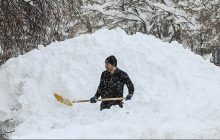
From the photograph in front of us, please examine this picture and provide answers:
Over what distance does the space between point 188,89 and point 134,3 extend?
34.9 feet

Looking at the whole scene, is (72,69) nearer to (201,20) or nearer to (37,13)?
(37,13)

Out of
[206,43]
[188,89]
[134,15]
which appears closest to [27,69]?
[188,89]

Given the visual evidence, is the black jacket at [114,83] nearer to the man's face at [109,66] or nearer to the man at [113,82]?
the man at [113,82]

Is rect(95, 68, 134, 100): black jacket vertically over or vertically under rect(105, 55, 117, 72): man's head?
under

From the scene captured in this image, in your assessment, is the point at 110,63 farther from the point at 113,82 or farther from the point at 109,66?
the point at 113,82

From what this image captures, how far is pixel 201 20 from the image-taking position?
765 inches

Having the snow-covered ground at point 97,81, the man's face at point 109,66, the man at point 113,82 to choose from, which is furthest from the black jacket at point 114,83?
the snow-covered ground at point 97,81

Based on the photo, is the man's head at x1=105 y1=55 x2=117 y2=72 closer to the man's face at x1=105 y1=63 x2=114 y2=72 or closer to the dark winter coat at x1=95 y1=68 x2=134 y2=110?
the man's face at x1=105 y1=63 x2=114 y2=72

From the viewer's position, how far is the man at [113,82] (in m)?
9.09

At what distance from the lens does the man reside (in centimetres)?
909

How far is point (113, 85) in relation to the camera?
9.30 metres

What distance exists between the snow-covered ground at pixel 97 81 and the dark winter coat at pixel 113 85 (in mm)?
316

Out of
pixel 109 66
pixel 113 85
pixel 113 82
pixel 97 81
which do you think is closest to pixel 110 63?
pixel 109 66

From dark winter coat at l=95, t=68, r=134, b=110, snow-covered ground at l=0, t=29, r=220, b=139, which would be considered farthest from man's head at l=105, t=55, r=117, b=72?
snow-covered ground at l=0, t=29, r=220, b=139
